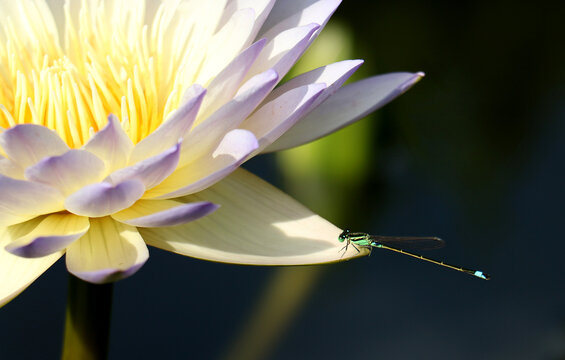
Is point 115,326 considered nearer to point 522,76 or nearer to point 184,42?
point 184,42

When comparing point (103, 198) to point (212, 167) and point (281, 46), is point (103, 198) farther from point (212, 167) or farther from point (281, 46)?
point (281, 46)

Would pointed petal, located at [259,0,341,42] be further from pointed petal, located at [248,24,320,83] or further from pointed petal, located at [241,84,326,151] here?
pointed petal, located at [241,84,326,151]

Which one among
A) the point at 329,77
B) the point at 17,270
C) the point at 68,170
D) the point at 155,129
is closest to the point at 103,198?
the point at 68,170

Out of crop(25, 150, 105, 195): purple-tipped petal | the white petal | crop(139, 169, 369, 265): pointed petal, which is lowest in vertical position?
crop(139, 169, 369, 265): pointed petal

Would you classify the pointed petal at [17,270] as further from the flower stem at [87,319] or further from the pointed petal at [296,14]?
the pointed petal at [296,14]

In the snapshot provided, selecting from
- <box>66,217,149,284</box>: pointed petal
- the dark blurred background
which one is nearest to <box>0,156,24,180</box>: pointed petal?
<box>66,217,149,284</box>: pointed petal

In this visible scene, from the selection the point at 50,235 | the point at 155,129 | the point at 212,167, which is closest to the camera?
the point at 50,235

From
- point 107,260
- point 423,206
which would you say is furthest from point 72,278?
point 423,206
